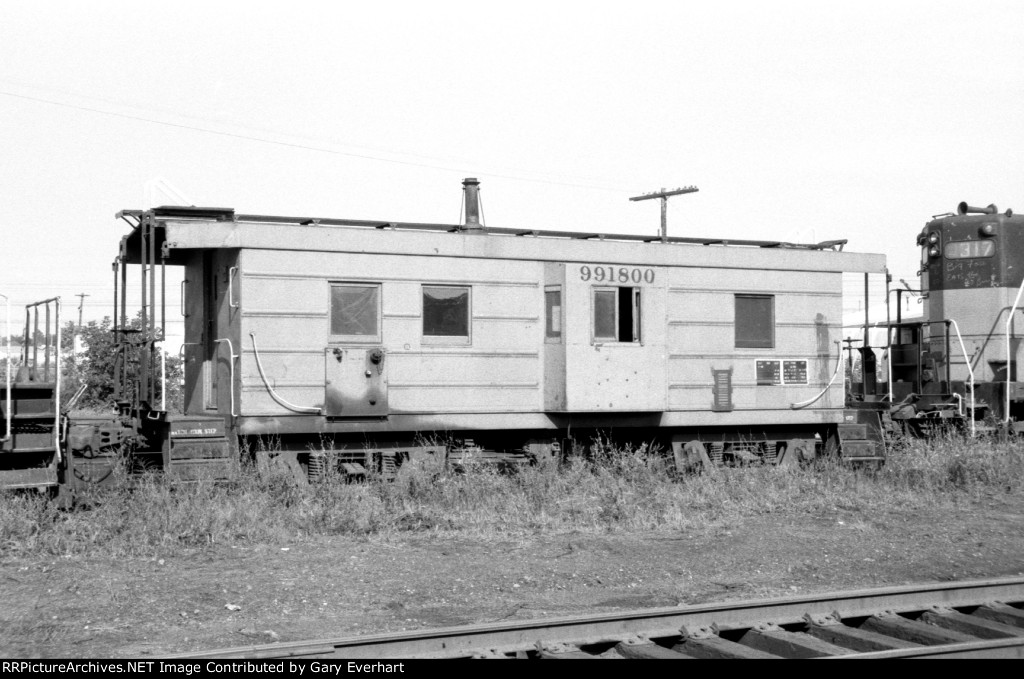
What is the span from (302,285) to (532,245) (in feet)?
9.06

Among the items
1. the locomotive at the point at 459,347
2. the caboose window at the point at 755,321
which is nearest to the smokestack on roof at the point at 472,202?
the locomotive at the point at 459,347

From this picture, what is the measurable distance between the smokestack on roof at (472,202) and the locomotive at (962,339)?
6.65m

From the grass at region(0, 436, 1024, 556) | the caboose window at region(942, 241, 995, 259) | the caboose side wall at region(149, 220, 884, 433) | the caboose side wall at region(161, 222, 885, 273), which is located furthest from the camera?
the caboose window at region(942, 241, 995, 259)

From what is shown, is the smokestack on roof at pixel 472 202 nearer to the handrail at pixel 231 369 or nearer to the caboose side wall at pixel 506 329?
the caboose side wall at pixel 506 329

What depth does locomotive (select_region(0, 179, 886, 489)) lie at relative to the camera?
11.6 m

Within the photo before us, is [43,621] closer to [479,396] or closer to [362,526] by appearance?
[362,526]

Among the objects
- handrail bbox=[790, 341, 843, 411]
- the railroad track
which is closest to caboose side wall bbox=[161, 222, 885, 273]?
handrail bbox=[790, 341, 843, 411]

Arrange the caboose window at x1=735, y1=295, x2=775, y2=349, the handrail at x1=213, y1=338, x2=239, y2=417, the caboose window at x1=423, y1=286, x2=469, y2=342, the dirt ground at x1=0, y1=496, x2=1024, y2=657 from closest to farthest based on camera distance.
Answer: the dirt ground at x1=0, y1=496, x2=1024, y2=657, the handrail at x1=213, y1=338, x2=239, y2=417, the caboose window at x1=423, y1=286, x2=469, y2=342, the caboose window at x1=735, y1=295, x2=775, y2=349

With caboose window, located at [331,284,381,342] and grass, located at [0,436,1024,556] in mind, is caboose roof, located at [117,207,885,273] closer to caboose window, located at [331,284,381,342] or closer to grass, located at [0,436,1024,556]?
caboose window, located at [331,284,381,342]

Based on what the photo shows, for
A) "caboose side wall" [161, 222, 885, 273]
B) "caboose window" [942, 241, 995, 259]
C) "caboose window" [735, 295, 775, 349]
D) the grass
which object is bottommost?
the grass

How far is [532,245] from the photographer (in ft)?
41.9

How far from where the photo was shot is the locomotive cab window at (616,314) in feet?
42.3

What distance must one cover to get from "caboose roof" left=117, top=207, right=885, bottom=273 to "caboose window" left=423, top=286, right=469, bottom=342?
435mm
